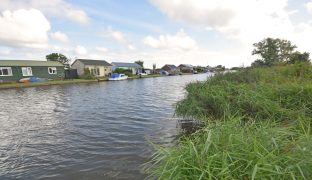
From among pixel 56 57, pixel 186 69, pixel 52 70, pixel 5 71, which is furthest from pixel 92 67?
pixel 186 69

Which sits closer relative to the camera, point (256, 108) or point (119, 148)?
point (256, 108)

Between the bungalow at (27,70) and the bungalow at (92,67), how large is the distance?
7.20 m

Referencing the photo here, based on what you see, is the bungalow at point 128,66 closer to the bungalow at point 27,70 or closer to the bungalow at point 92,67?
the bungalow at point 92,67

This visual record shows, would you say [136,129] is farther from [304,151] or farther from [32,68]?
[32,68]

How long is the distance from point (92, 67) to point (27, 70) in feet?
50.6

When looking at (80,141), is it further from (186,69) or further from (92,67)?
(186,69)

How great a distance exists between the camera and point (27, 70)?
113 feet

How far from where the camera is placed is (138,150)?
6559mm

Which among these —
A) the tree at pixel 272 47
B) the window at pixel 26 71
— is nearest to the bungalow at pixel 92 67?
the window at pixel 26 71

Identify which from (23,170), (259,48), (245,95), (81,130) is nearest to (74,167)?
(23,170)

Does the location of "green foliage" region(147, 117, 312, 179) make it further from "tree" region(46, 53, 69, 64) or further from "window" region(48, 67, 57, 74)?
"tree" region(46, 53, 69, 64)

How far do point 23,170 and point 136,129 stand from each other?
435cm

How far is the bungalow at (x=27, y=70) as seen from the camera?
31719mm

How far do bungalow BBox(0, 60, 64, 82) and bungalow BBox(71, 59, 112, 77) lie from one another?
7.20 metres
